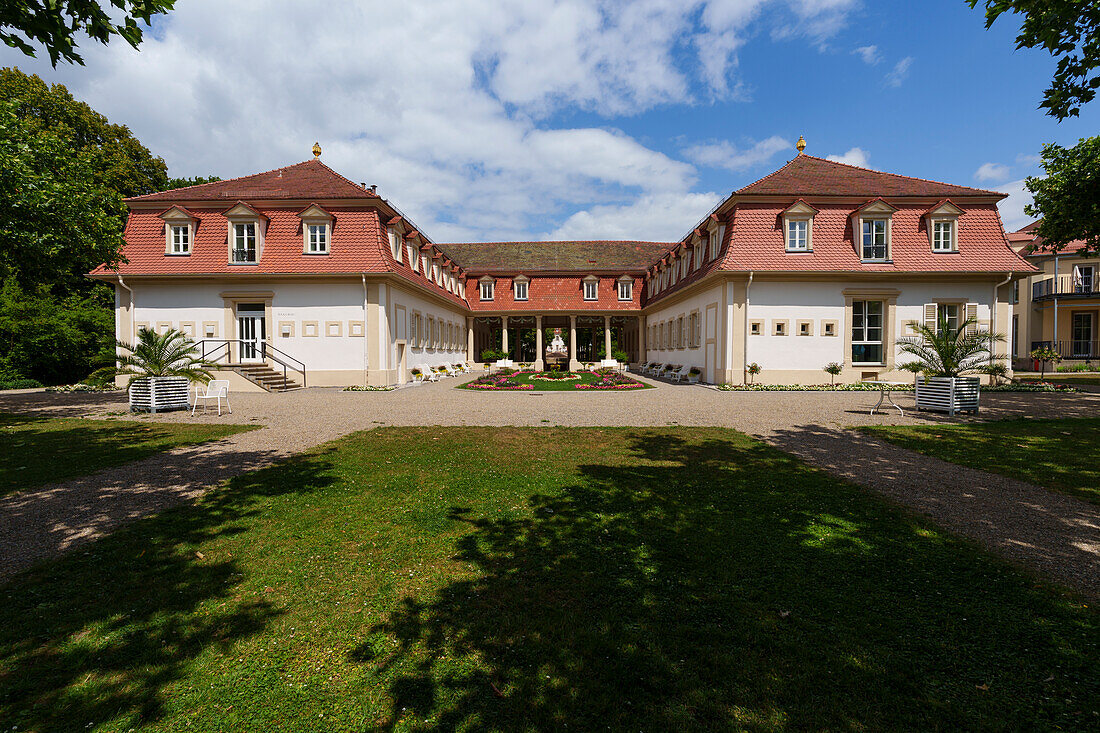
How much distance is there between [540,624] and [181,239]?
24.0 metres

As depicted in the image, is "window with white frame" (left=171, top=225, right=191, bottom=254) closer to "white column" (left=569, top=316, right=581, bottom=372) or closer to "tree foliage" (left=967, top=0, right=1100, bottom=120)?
"white column" (left=569, top=316, right=581, bottom=372)

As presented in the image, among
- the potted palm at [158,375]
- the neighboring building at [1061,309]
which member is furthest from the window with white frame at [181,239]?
the neighboring building at [1061,309]

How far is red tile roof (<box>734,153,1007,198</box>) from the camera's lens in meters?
19.3

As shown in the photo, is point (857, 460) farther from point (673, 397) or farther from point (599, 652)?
point (673, 397)

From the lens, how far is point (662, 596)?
3131mm

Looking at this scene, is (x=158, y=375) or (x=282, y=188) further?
(x=282, y=188)

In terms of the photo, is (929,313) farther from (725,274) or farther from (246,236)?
(246,236)

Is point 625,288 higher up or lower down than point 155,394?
higher up

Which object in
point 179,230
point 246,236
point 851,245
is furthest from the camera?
point 179,230

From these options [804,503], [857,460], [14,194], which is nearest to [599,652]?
[804,503]

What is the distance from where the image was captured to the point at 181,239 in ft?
64.2

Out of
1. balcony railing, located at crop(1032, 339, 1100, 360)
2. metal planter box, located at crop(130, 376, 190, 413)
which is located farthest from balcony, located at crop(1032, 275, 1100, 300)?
metal planter box, located at crop(130, 376, 190, 413)

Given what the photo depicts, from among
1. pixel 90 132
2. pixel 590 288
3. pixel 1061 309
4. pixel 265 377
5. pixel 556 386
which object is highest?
pixel 90 132

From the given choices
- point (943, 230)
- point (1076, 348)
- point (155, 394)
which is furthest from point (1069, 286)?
point (155, 394)
